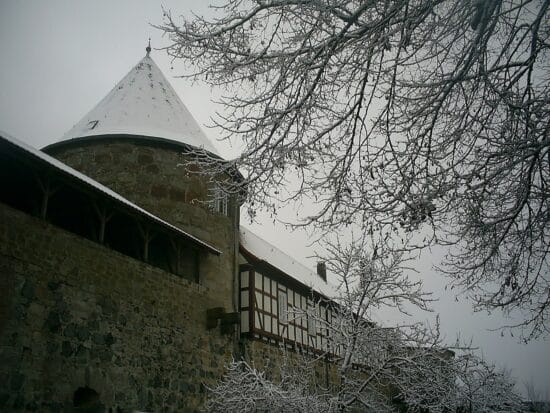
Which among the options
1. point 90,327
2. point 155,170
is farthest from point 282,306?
point 90,327

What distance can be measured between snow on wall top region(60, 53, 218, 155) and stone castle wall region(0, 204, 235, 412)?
16.6 feet

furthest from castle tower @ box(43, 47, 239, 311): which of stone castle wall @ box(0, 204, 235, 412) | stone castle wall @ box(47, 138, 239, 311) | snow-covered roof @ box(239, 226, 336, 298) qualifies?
snow-covered roof @ box(239, 226, 336, 298)

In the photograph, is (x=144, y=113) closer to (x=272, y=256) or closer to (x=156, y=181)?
(x=156, y=181)

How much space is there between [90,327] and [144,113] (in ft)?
26.7

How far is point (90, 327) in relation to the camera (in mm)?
9672

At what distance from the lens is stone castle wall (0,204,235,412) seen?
820cm

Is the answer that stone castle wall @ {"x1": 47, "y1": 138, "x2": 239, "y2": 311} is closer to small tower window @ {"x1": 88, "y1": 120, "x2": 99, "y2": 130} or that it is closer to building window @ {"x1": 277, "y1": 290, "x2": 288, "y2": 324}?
small tower window @ {"x1": 88, "y1": 120, "x2": 99, "y2": 130}

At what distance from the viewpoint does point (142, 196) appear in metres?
14.2

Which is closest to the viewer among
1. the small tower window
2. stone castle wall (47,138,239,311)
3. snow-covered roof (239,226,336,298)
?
stone castle wall (47,138,239,311)

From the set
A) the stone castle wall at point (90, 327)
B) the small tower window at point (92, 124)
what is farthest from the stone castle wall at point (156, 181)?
the stone castle wall at point (90, 327)

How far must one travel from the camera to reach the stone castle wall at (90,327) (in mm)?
8195

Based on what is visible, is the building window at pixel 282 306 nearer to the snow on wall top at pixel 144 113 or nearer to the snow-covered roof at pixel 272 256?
the snow-covered roof at pixel 272 256

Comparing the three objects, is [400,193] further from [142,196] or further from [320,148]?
[142,196]

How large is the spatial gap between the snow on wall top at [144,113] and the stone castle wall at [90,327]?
5.06 metres
